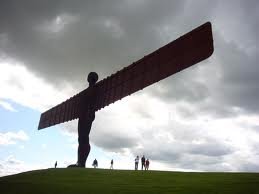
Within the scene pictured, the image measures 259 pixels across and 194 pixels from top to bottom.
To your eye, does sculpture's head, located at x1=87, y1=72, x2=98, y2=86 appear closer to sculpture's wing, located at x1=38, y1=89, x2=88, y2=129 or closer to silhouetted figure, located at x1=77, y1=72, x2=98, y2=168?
silhouetted figure, located at x1=77, y1=72, x2=98, y2=168

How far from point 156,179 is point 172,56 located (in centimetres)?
580

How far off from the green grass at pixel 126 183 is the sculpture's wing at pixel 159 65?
4.00m

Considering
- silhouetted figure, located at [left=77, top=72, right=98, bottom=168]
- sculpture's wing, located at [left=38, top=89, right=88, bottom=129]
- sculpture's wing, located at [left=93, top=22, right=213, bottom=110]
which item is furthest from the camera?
sculpture's wing, located at [left=38, top=89, right=88, bottom=129]

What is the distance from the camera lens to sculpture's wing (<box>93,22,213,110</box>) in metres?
13.1

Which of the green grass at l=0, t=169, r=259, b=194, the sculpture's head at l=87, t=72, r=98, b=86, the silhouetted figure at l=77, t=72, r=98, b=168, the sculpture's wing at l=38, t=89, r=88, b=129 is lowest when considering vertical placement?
the green grass at l=0, t=169, r=259, b=194

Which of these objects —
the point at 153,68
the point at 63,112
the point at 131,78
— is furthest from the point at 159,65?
the point at 63,112

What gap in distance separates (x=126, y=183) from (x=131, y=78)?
5.01 m

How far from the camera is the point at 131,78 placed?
55.7 feet

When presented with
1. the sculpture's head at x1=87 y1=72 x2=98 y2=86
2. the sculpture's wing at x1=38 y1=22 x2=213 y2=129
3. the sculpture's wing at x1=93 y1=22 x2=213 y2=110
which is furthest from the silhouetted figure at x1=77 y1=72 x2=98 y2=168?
the sculpture's wing at x1=93 y1=22 x2=213 y2=110

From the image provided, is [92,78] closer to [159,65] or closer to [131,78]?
[131,78]

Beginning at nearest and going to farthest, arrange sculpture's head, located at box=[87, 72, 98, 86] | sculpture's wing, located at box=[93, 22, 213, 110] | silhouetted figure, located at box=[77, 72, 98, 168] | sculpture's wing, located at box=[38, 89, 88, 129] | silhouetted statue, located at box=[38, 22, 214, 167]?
sculpture's wing, located at box=[93, 22, 213, 110], silhouetted statue, located at box=[38, 22, 214, 167], silhouetted figure, located at box=[77, 72, 98, 168], sculpture's head, located at box=[87, 72, 98, 86], sculpture's wing, located at box=[38, 89, 88, 129]

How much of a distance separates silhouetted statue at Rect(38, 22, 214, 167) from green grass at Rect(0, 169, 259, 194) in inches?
72.5

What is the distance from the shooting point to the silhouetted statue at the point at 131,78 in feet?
43.4

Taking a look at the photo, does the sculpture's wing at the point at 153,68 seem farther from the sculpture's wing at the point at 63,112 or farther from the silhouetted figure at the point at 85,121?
the silhouetted figure at the point at 85,121
